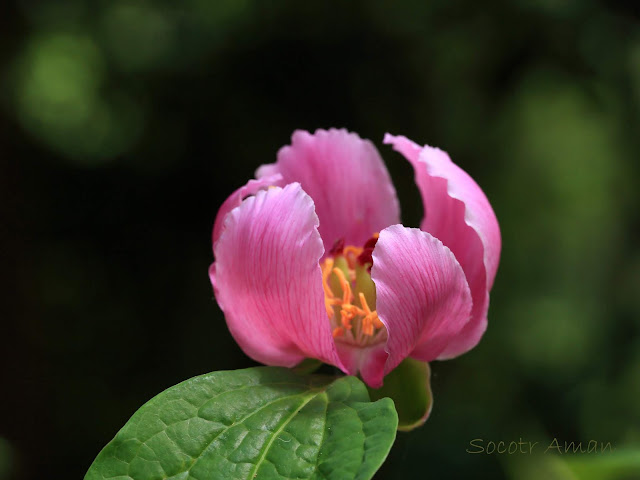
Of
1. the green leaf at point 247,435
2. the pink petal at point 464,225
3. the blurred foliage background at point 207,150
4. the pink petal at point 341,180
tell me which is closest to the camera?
the green leaf at point 247,435

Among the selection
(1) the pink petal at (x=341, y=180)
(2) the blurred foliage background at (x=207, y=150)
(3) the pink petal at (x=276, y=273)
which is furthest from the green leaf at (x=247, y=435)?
(2) the blurred foliage background at (x=207, y=150)

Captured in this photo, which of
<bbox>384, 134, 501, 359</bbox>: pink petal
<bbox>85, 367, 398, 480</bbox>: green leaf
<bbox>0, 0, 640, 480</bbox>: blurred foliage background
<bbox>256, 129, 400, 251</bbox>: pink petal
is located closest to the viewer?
<bbox>85, 367, 398, 480</bbox>: green leaf

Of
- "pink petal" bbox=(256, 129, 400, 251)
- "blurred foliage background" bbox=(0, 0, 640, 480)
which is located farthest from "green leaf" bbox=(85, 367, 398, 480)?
"blurred foliage background" bbox=(0, 0, 640, 480)

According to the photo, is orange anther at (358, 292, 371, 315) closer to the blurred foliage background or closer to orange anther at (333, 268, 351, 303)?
orange anther at (333, 268, 351, 303)

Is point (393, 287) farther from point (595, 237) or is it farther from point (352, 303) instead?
point (595, 237)

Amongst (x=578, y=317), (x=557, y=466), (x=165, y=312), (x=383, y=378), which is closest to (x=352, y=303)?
(x=383, y=378)

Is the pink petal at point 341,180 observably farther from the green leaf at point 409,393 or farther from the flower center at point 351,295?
the green leaf at point 409,393

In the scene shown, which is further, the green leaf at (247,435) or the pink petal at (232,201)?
the pink petal at (232,201)
